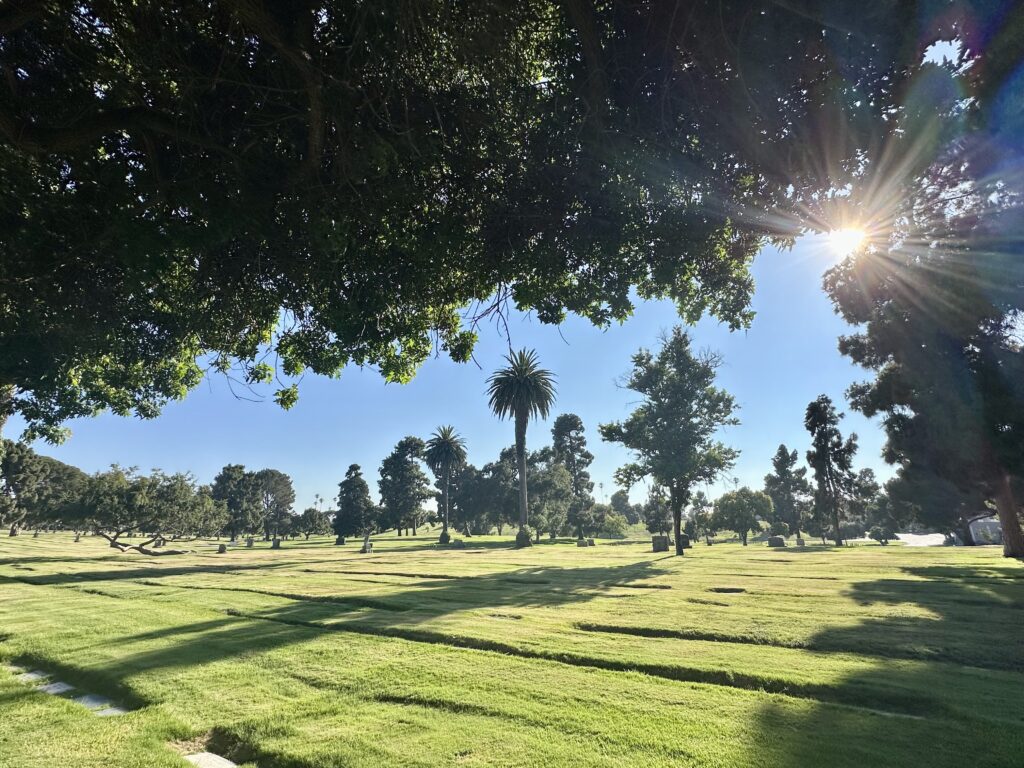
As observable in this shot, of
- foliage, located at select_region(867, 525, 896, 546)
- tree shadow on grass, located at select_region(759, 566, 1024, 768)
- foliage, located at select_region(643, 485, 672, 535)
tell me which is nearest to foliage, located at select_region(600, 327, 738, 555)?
foliage, located at select_region(643, 485, 672, 535)

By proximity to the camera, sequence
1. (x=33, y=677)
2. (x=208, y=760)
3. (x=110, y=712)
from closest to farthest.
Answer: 1. (x=208, y=760)
2. (x=110, y=712)
3. (x=33, y=677)

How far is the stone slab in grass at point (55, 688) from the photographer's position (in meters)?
5.95

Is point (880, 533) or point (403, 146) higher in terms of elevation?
point (403, 146)

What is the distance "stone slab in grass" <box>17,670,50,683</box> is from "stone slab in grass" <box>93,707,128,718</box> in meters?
2.07

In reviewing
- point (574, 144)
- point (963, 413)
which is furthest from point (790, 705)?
point (963, 413)

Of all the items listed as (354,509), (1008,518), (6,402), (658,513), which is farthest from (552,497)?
(6,402)

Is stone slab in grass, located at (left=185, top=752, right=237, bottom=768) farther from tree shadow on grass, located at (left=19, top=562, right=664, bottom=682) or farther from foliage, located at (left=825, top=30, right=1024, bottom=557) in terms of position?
foliage, located at (left=825, top=30, right=1024, bottom=557)

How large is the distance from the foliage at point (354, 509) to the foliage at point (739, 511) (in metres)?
45.5

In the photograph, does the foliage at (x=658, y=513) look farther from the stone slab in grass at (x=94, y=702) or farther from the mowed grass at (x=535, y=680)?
the stone slab in grass at (x=94, y=702)

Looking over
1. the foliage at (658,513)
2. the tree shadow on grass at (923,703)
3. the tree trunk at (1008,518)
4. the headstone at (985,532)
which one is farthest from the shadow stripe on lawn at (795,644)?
the headstone at (985,532)

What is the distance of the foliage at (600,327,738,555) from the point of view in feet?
99.9

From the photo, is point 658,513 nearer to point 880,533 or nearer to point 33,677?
point 880,533

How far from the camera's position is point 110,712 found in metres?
5.20

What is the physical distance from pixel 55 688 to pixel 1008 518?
3272 centimetres
